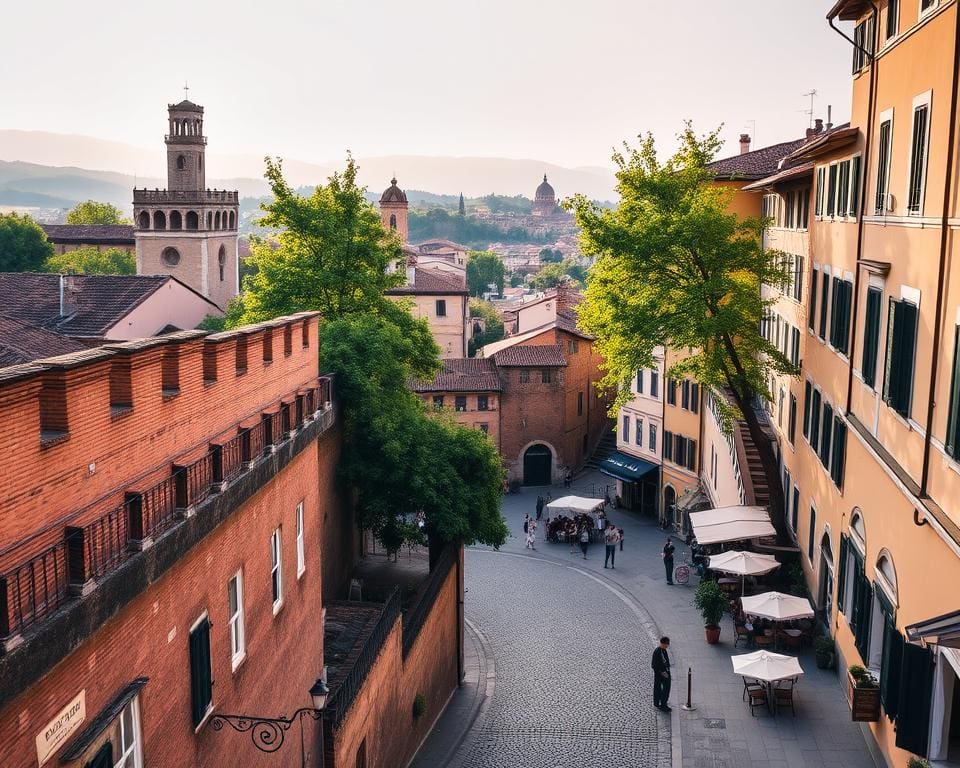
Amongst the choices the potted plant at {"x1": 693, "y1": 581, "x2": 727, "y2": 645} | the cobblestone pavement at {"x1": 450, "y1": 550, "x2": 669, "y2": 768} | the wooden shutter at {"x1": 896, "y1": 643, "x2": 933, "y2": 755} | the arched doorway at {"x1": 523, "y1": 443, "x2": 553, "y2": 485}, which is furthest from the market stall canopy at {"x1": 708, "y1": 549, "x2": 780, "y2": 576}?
the arched doorway at {"x1": 523, "y1": 443, "x2": 553, "y2": 485}

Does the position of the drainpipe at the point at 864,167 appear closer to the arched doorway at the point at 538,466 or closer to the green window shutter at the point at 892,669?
the green window shutter at the point at 892,669

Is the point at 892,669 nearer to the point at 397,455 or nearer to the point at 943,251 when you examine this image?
the point at 943,251

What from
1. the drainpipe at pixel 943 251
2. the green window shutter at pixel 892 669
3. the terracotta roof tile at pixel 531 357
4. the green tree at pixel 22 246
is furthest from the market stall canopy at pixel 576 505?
the green tree at pixel 22 246

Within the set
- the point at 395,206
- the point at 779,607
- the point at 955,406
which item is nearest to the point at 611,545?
the point at 779,607

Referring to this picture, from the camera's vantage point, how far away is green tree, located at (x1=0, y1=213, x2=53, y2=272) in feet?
277

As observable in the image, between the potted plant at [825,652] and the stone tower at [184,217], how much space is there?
63469 millimetres

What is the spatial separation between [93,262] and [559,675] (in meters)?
71.9

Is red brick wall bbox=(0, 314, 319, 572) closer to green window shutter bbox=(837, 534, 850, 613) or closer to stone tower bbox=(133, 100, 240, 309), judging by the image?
green window shutter bbox=(837, 534, 850, 613)

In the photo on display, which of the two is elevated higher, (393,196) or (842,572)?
(393,196)

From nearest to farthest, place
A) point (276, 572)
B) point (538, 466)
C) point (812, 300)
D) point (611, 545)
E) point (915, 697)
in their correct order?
point (915, 697)
point (276, 572)
point (812, 300)
point (611, 545)
point (538, 466)

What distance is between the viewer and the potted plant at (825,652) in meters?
25.2

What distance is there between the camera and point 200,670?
42.0 feet

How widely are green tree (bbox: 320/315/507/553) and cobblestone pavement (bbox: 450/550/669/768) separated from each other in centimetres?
386

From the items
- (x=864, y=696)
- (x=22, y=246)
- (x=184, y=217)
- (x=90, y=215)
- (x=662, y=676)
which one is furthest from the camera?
(x=90, y=215)
